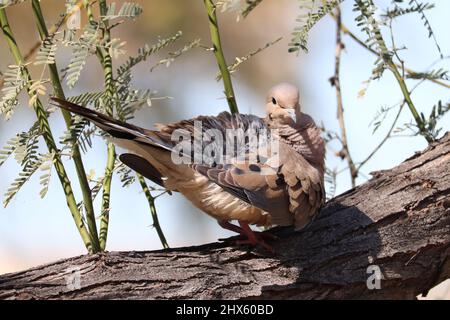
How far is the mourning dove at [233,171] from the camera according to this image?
2.84 meters

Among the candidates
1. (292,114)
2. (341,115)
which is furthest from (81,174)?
(341,115)

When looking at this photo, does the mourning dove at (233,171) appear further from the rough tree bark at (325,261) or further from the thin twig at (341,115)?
the thin twig at (341,115)

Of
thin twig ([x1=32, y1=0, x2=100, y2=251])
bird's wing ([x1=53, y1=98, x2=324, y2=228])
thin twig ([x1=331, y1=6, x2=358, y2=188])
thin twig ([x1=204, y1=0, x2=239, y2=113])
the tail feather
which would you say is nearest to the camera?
the tail feather

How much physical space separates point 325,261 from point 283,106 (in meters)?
0.65

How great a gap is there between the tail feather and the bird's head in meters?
0.53

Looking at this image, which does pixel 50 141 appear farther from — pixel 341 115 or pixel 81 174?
pixel 341 115

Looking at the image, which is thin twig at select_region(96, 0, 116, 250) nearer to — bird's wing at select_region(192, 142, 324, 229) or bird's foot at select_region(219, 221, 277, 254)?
bird's wing at select_region(192, 142, 324, 229)

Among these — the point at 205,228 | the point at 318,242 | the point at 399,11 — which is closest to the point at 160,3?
the point at 205,228

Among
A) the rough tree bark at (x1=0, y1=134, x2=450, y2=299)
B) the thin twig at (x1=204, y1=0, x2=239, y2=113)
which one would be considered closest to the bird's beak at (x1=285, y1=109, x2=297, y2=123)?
the thin twig at (x1=204, y1=0, x2=239, y2=113)

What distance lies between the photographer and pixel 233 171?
9.37 feet

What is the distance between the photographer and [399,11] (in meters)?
3.10

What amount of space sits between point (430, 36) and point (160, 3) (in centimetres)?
231

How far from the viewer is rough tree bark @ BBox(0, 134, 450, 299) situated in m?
2.58
